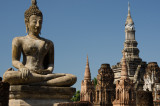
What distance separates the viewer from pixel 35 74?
31.9ft

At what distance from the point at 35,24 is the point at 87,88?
46.6 metres

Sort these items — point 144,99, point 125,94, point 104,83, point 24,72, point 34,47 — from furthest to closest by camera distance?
point 125,94, point 104,83, point 144,99, point 34,47, point 24,72

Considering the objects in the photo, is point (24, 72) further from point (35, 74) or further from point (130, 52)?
point (130, 52)

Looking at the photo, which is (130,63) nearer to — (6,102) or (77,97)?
(77,97)

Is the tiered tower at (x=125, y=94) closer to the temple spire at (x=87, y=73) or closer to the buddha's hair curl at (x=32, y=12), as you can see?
the temple spire at (x=87, y=73)

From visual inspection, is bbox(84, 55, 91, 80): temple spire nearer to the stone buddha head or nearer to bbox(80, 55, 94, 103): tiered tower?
bbox(80, 55, 94, 103): tiered tower

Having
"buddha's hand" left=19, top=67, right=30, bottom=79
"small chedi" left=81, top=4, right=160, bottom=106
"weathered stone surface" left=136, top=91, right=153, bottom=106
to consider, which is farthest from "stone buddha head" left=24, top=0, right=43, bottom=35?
"small chedi" left=81, top=4, right=160, bottom=106

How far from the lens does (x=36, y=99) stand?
31.3 feet

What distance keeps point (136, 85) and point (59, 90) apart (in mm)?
45488

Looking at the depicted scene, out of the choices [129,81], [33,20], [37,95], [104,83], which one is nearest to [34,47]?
[33,20]

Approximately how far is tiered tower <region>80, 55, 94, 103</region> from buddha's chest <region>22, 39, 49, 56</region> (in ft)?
148

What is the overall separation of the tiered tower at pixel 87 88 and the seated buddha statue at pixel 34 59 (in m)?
45.0

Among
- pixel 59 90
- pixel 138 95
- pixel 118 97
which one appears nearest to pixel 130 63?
pixel 118 97

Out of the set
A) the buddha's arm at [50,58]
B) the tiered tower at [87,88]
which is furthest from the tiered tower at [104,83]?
the buddha's arm at [50,58]
